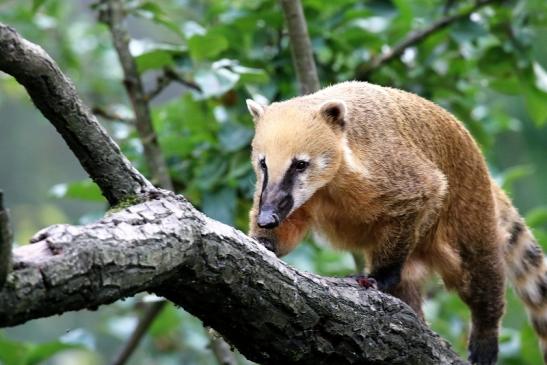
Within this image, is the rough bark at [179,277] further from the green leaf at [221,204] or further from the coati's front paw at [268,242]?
the green leaf at [221,204]

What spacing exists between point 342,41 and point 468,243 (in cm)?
156

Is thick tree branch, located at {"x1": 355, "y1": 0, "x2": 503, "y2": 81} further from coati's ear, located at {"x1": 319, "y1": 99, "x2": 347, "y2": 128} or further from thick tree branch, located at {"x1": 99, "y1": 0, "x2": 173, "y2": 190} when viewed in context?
coati's ear, located at {"x1": 319, "y1": 99, "x2": 347, "y2": 128}

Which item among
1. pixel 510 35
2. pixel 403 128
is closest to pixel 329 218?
pixel 403 128

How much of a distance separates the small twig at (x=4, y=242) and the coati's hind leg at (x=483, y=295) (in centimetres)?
367

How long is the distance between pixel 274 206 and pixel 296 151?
1.41 feet

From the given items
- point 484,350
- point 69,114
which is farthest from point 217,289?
point 484,350

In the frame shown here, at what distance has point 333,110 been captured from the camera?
4.75 meters

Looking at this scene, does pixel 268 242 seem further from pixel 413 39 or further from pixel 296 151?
pixel 413 39

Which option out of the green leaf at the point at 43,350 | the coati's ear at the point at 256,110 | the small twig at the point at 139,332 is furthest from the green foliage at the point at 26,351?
the coati's ear at the point at 256,110

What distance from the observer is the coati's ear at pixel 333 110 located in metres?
4.74

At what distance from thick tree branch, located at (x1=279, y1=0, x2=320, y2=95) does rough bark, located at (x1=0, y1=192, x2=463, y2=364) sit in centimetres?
184

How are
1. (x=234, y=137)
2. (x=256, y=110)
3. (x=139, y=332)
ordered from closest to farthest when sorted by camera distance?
(x=256, y=110) < (x=234, y=137) < (x=139, y=332)

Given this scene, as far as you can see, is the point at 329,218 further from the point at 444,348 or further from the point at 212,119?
the point at 212,119

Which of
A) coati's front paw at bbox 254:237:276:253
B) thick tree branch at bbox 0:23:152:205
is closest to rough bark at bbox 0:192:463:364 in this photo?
thick tree branch at bbox 0:23:152:205
